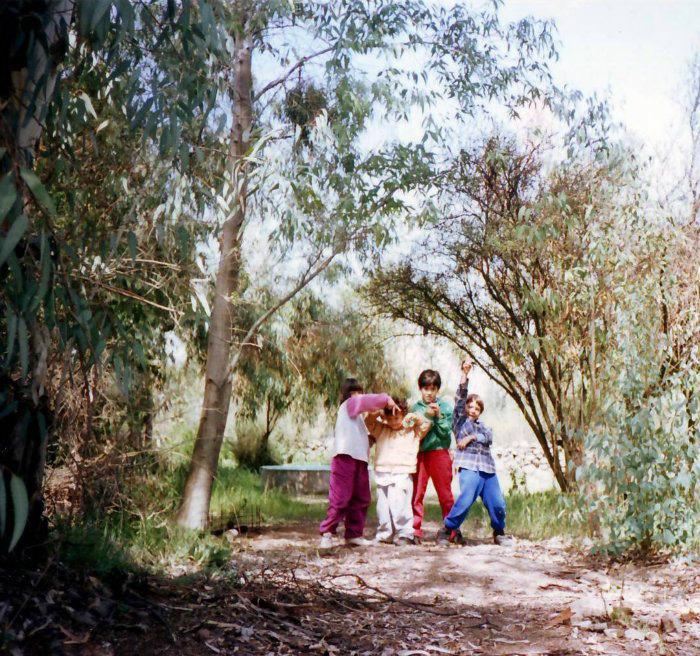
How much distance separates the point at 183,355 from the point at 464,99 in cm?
452

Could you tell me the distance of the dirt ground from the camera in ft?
10.3

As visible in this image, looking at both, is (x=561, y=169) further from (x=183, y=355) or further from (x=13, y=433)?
(x=13, y=433)

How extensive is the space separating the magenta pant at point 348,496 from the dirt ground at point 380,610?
0.79m

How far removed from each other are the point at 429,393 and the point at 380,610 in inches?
122

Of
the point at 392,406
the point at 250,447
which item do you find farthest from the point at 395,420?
the point at 250,447

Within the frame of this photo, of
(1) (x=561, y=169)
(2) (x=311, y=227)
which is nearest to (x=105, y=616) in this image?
(2) (x=311, y=227)

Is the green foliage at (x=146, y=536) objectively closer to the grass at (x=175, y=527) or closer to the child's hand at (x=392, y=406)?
the grass at (x=175, y=527)

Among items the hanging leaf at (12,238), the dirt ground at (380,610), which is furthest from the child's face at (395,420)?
the hanging leaf at (12,238)

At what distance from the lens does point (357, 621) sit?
405 cm

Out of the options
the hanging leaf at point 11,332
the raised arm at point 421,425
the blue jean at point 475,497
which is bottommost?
the blue jean at point 475,497

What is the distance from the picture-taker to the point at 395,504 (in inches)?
285

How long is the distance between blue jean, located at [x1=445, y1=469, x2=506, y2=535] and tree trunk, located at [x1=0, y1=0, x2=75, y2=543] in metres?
4.21

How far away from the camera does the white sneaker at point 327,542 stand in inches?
268

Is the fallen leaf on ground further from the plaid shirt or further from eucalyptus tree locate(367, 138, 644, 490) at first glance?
the plaid shirt
